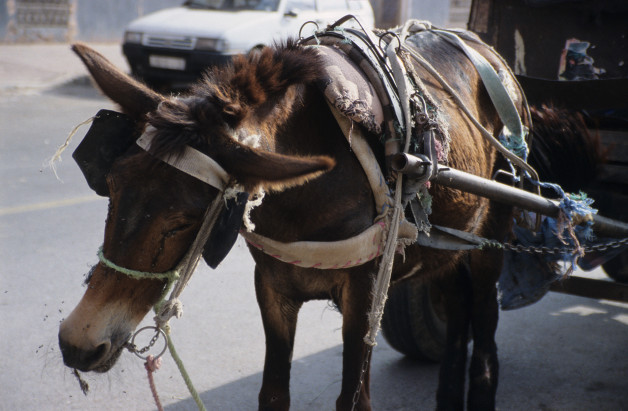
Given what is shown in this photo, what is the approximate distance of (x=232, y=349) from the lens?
12.1 ft

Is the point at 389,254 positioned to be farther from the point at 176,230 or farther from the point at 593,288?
the point at 593,288

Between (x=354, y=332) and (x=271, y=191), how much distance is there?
0.61 meters

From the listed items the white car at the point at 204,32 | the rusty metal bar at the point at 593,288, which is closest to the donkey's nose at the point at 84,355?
the rusty metal bar at the point at 593,288

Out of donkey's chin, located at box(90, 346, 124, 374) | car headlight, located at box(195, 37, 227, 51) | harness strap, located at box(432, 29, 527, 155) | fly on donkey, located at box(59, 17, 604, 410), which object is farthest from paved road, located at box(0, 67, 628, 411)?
car headlight, located at box(195, 37, 227, 51)

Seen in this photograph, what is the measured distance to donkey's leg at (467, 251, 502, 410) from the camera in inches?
122

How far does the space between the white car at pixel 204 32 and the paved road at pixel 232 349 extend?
5.52m

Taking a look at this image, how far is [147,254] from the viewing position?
70.0 inches

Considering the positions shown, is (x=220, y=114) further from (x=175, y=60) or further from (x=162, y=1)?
(x=162, y=1)

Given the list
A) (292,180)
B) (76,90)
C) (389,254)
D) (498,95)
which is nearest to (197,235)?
(292,180)

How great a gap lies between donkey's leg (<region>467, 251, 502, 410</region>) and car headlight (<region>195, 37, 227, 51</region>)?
7.92 m

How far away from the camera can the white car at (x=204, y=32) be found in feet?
33.9

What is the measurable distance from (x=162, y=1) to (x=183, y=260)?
16548 millimetres

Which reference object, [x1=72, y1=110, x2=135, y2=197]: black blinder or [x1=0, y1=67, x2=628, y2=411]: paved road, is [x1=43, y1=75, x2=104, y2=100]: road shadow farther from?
[x1=72, y1=110, x2=135, y2=197]: black blinder

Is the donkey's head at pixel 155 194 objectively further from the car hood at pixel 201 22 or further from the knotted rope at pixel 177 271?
the car hood at pixel 201 22
